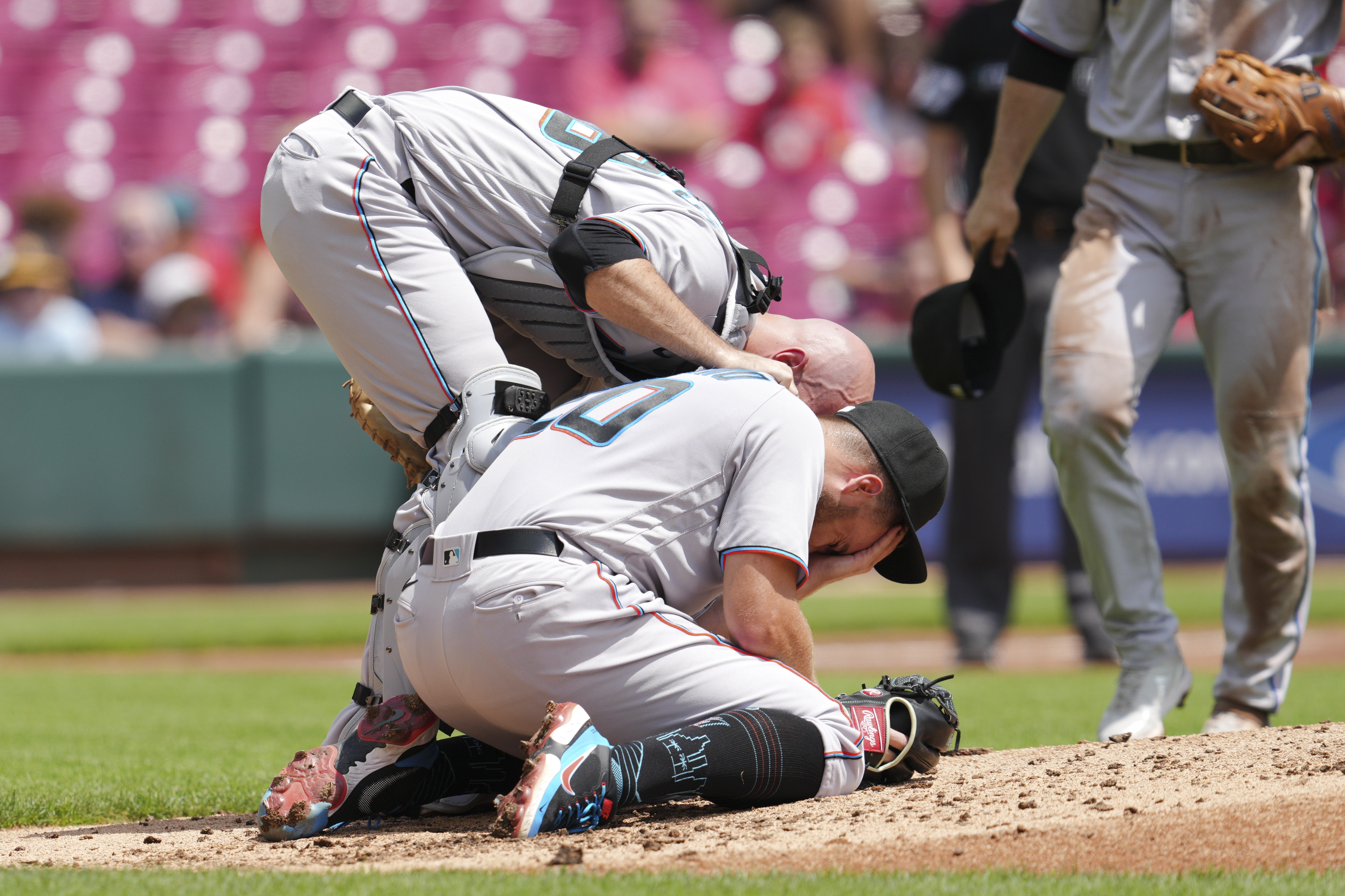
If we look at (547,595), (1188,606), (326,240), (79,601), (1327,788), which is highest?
(326,240)

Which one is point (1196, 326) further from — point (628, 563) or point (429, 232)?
point (429, 232)

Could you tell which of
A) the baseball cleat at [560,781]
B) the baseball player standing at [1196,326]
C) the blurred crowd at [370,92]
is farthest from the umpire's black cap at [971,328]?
the blurred crowd at [370,92]

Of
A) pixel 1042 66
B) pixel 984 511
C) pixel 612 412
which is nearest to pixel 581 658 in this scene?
pixel 612 412

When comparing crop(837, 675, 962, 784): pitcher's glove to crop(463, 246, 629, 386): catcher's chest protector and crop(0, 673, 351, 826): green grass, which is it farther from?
crop(0, 673, 351, 826): green grass

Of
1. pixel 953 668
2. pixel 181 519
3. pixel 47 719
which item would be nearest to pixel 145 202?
pixel 181 519

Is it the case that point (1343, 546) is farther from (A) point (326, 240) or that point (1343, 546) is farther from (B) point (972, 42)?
(A) point (326, 240)
